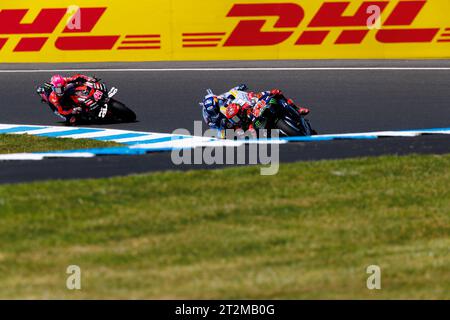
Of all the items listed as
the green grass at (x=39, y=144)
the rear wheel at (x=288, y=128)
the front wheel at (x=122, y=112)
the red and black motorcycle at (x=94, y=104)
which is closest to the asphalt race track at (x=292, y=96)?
the front wheel at (x=122, y=112)

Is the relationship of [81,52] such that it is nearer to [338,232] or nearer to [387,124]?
[387,124]

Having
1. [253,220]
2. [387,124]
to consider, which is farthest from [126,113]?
[253,220]

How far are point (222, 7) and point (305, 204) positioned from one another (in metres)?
15.8

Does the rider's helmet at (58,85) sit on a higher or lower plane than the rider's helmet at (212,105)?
higher

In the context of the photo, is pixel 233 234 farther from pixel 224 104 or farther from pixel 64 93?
pixel 64 93

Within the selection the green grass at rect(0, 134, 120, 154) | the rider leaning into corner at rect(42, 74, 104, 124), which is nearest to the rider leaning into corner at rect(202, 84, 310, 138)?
the green grass at rect(0, 134, 120, 154)

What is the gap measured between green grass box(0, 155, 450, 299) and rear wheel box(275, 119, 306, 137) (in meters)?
4.12

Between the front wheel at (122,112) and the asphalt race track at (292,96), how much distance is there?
0.24m

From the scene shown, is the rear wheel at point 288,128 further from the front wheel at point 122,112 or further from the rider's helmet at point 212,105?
the front wheel at point 122,112

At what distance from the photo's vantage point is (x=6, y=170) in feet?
44.7

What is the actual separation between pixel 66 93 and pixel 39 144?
7.53ft

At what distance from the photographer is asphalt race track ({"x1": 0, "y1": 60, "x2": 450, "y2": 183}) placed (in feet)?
47.9

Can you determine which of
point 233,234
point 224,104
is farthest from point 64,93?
point 233,234

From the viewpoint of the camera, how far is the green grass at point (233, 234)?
374 inches
